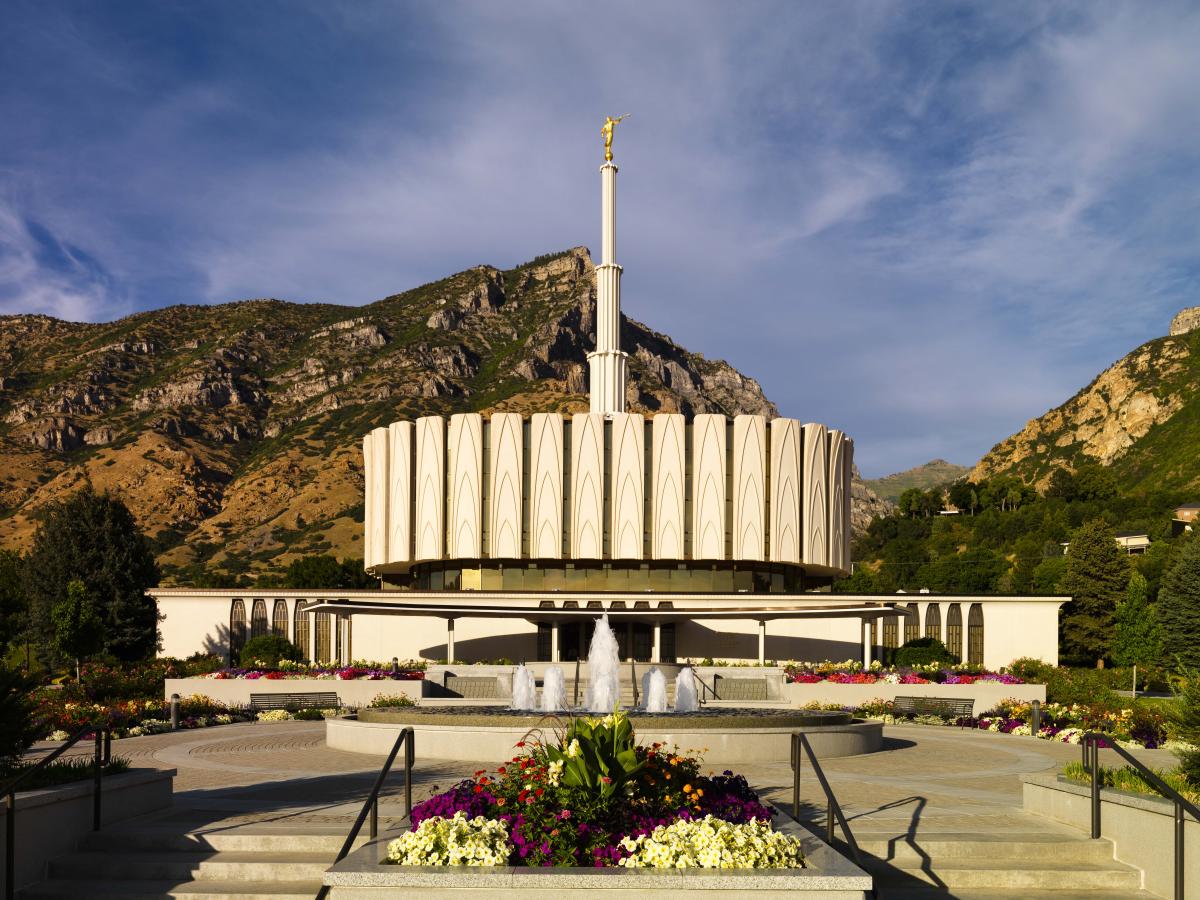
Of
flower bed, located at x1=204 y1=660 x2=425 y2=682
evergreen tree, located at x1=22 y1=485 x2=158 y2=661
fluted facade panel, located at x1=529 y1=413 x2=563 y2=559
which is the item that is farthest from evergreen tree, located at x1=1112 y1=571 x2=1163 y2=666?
evergreen tree, located at x1=22 y1=485 x2=158 y2=661

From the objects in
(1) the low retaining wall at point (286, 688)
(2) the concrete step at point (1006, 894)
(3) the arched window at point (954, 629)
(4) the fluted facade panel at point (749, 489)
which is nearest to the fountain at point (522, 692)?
(1) the low retaining wall at point (286, 688)

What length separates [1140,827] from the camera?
1058cm

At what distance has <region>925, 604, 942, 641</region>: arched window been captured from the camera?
158 feet

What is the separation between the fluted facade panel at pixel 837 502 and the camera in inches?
2064

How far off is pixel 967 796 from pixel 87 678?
3089 centimetres

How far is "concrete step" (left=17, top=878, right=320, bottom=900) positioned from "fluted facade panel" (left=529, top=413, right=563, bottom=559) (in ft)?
128

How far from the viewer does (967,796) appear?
14.5 m

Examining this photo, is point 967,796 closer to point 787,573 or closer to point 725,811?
point 725,811

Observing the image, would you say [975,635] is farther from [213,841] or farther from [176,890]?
[176,890]

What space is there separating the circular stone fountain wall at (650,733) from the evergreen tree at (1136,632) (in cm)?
4335

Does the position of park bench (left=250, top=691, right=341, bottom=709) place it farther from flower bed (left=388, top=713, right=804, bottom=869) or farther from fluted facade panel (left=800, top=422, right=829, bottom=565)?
fluted facade panel (left=800, top=422, right=829, bottom=565)

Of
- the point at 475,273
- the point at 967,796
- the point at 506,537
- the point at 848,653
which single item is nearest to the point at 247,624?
the point at 506,537

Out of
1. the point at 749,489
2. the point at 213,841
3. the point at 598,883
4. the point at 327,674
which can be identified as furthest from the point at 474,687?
the point at 598,883

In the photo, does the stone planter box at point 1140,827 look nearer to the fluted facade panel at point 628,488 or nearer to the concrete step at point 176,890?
the concrete step at point 176,890
